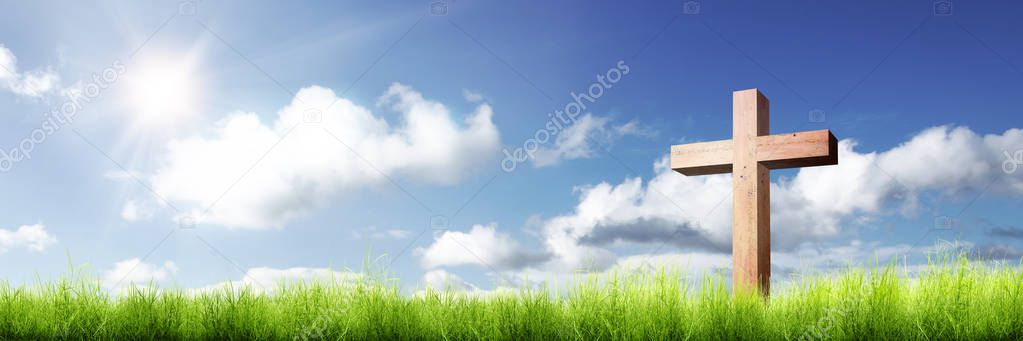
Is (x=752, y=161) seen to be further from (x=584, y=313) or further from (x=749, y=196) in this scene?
(x=584, y=313)

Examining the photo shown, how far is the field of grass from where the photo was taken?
4.60 m

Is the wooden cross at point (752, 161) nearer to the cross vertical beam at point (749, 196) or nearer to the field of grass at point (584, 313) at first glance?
the cross vertical beam at point (749, 196)

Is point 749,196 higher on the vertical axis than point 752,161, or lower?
lower

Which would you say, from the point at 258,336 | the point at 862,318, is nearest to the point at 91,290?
the point at 258,336

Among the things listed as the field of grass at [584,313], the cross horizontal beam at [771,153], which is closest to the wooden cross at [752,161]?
the cross horizontal beam at [771,153]

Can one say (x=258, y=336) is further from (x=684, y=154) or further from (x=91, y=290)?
(x=684, y=154)

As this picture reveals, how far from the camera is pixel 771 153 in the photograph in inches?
280

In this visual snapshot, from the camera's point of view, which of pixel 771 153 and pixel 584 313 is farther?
pixel 771 153

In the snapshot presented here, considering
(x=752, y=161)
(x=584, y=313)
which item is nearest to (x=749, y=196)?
(x=752, y=161)

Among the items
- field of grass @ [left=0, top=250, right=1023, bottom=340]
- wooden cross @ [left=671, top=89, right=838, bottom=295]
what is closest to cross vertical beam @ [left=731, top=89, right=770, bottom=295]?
wooden cross @ [left=671, top=89, right=838, bottom=295]

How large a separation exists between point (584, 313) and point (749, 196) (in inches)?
122

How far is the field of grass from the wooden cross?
1.08m

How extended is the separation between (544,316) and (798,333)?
5.37ft

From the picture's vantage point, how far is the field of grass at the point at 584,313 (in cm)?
460
